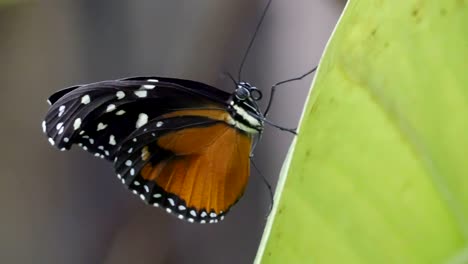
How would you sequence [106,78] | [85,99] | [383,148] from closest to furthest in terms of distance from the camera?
[383,148]
[85,99]
[106,78]

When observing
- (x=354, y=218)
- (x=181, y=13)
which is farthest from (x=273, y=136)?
(x=354, y=218)

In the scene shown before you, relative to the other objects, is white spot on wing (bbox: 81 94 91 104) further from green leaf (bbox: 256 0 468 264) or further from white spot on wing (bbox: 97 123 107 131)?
Result: green leaf (bbox: 256 0 468 264)

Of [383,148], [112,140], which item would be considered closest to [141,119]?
[112,140]

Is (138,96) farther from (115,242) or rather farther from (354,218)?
(115,242)

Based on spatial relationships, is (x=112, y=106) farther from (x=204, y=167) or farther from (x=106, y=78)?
(x=106, y=78)

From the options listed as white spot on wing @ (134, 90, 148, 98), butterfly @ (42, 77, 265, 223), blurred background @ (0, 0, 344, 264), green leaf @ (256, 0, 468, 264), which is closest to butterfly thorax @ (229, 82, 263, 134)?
butterfly @ (42, 77, 265, 223)

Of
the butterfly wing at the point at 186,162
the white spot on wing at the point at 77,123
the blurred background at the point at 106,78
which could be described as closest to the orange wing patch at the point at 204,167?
the butterfly wing at the point at 186,162
